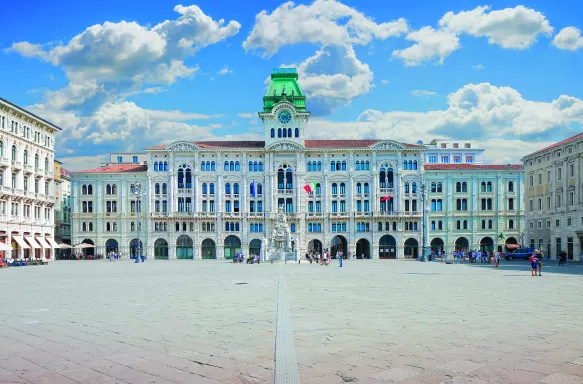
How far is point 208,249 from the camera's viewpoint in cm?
9150

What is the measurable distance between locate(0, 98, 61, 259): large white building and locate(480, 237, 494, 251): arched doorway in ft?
199

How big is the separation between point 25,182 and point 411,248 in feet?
177

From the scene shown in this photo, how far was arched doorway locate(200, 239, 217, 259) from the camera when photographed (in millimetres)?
91188

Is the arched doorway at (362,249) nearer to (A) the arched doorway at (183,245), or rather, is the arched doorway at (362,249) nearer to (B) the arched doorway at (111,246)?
(A) the arched doorway at (183,245)

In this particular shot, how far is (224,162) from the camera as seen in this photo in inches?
3588

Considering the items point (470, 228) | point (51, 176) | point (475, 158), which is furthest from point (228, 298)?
point (475, 158)

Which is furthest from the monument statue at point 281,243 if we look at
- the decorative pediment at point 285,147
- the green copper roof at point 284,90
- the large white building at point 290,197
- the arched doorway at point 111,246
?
the arched doorway at point 111,246

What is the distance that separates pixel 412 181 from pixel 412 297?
227ft

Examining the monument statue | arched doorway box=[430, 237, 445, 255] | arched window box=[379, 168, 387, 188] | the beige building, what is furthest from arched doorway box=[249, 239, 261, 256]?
the beige building

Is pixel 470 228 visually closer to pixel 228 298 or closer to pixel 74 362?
pixel 228 298

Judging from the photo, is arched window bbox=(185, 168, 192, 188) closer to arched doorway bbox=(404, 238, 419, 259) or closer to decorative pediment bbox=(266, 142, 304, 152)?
decorative pediment bbox=(266, 142, 304, 152)

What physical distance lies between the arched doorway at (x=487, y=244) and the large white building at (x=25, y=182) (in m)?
60.6

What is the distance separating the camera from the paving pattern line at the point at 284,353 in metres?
9.67

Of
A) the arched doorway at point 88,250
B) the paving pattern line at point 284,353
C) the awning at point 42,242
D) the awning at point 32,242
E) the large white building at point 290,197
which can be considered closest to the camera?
the paving pattern line at point 284,353
